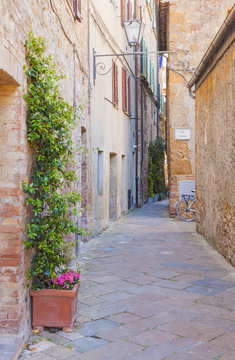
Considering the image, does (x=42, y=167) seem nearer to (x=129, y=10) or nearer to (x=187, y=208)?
(x=187, y=208)

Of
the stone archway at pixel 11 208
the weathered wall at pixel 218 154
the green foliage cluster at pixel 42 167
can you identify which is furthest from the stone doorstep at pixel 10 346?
the weathered wall at pixel 218 154

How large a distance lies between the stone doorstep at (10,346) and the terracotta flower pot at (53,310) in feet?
1.18

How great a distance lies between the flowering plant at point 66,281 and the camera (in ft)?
11.5

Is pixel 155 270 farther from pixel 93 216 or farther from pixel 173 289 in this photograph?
pixel 93 216

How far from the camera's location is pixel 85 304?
4.14 m

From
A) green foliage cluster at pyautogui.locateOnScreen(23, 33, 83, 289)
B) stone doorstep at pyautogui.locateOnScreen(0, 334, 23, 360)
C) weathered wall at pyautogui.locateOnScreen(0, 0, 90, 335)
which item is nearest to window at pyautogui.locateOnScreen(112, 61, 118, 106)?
green foliage cluster at pyautogui.locateOnScreen(23, 33, 83, 289)

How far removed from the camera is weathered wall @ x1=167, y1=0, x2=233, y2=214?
39.9 feet

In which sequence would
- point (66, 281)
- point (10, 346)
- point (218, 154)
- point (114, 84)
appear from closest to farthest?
point (10, 346) → point (66, 281) → point (218, 154) → point (114, 84)

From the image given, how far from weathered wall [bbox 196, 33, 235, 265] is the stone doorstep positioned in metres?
3.62


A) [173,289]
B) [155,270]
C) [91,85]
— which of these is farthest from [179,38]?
[173,289]

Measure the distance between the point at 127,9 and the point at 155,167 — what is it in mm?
7692

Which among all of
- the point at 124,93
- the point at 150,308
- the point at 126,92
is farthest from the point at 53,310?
the point at 126,92

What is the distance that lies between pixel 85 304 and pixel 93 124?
4.95 m

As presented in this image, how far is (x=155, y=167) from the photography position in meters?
18.7
